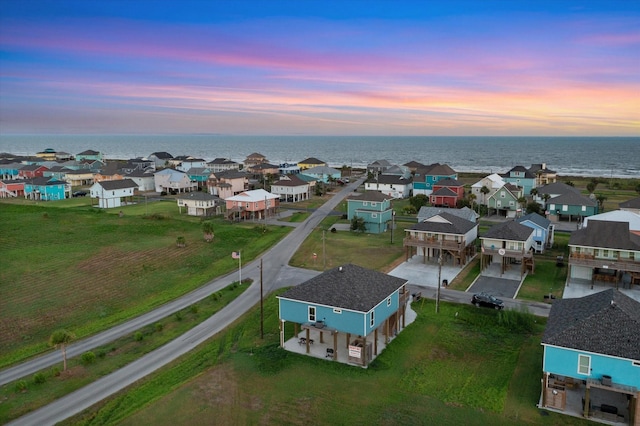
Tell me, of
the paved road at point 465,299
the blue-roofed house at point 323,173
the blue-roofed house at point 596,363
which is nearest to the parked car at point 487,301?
the paved road at point 465,299

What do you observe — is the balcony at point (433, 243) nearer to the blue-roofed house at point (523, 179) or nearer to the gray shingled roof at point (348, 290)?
the gray shingled roof at point (348, 290)

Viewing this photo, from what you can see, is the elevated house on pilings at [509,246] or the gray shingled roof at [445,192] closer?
the elevated house on pilings at [509,246]

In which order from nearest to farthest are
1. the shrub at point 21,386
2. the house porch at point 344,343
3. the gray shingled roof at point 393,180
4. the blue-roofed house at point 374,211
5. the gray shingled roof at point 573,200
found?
1. the shrub at point 21,386
2. the house porch at point 344,343
3. the blue-roofed house at point 374,211
4. the gray shingled roof at point 573,200
5. the gray shingled roof at point 393,180

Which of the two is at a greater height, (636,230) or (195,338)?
(636,230)

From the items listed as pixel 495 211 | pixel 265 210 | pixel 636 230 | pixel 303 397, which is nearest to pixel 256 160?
pixel 265 210

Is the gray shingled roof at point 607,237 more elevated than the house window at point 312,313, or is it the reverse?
the gray shingled roof at point 607,237

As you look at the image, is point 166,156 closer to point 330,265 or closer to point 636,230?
point 330,265

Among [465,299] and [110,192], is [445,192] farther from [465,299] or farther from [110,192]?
[110,192]
